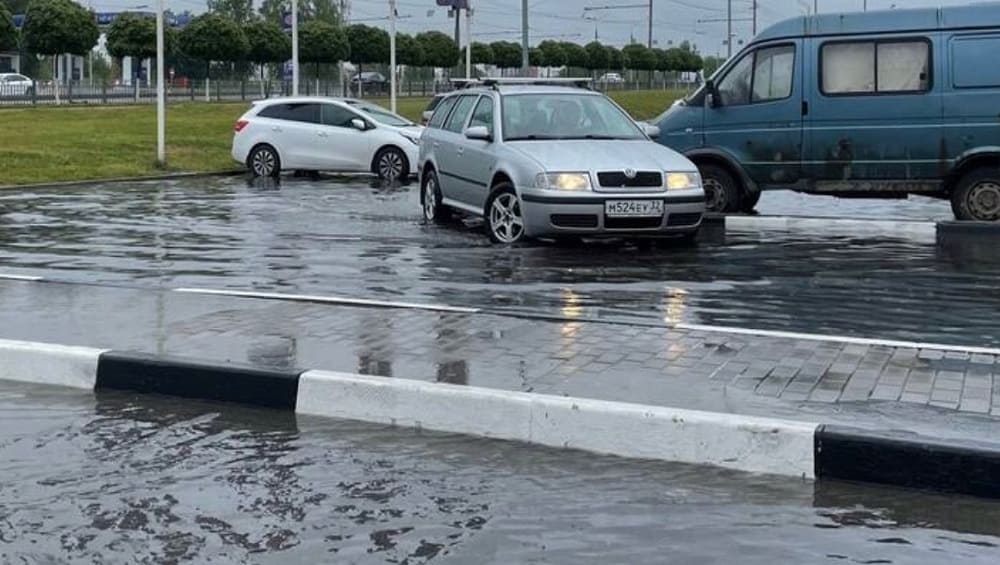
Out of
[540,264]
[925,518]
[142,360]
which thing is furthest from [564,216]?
[925,518]

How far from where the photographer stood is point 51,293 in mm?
9445

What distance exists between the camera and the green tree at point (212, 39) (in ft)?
184

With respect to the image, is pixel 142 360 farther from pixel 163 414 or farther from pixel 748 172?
pixel 748 172

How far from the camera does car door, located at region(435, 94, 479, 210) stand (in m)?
13.6

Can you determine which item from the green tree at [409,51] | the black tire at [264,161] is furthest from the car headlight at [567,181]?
the green tree at [409,51]

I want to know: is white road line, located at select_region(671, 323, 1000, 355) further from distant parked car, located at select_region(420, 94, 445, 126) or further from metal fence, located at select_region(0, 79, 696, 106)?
metal fence, located at select_region(0, 79, 696, 106)

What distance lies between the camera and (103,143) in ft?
87.2

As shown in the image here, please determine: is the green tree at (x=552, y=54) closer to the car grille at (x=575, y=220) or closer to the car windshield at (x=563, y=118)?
the car windshield at (x=563, y=118)

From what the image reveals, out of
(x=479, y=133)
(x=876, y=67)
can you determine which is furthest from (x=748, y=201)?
(x=479, y=133)

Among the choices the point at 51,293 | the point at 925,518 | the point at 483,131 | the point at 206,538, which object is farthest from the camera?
the point at 483,131

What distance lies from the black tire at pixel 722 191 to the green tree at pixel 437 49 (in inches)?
2088

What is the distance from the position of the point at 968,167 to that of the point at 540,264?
5198mm

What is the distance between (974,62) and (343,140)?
1214cm

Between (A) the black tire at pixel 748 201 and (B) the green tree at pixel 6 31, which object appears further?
(B) the green tree at pixel 6 31
